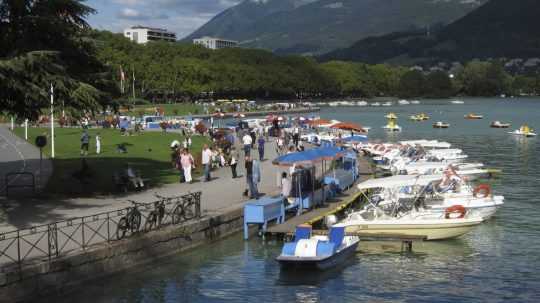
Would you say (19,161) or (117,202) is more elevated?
(19,161)

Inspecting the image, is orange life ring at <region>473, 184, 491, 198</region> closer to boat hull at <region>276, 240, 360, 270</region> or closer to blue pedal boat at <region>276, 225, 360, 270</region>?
blue pedal boat at <region>276, 225, 360, 270</region>

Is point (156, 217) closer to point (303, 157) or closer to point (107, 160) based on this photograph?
point (303, 157)

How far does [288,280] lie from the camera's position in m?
22.8

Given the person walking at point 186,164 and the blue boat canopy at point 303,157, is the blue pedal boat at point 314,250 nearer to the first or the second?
the blue boat canopy at point 303,157

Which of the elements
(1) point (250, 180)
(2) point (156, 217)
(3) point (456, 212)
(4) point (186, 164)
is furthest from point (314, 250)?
(4) point (186, 164)

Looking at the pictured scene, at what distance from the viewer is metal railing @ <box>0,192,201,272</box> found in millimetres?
19750

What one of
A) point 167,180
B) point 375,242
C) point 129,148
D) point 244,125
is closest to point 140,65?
point 244,125

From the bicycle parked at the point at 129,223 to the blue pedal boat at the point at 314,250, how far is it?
464cm

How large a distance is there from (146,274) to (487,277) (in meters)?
10.8

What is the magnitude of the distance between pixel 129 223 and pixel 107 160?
21.8m

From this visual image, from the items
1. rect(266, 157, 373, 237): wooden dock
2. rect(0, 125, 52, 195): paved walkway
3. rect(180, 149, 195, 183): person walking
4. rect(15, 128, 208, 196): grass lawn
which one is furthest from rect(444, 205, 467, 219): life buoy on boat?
rect(0, 125, 52, 195): paved walkway

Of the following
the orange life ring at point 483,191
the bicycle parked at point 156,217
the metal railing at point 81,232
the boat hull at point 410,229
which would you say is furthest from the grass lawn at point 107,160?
the orange life ring at point 483,191

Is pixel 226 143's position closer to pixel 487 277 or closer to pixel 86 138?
pixel 86 138

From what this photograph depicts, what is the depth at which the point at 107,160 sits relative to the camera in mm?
44250
